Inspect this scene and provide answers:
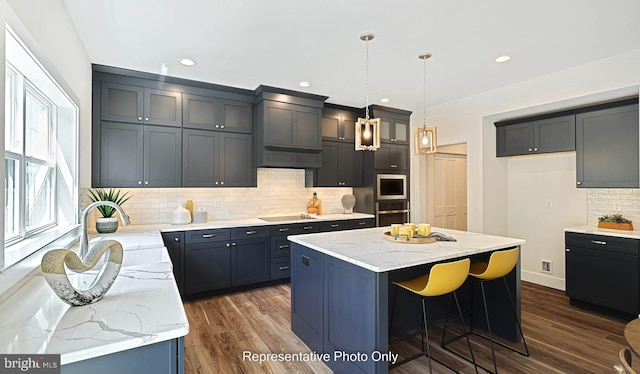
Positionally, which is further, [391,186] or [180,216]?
[391,186]

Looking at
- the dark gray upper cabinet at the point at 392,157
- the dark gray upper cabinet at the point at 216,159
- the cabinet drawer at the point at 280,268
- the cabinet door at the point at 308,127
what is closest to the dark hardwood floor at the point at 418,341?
the cabinet drawer at the point at 280,268

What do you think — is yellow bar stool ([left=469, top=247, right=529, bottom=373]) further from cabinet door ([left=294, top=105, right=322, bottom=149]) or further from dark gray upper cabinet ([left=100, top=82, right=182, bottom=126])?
dark gray upper cabinet ([left=100, top=82, right=182, bottom=126])

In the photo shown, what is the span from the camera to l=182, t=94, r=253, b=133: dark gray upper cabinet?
3.97 metres

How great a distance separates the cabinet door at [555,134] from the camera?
12.1 ft

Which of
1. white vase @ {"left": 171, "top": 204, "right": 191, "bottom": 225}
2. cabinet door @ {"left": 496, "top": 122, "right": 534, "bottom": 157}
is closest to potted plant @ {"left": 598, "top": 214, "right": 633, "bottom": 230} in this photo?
cabinet door @ {"left": 496, "top": 122, "right": 534, "bottom": 157}

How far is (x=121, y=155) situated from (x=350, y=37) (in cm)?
287

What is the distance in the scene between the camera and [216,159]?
416 cm

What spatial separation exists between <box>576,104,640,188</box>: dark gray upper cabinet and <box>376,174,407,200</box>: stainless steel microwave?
7.80 ft

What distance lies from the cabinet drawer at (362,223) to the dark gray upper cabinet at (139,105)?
281 centimetres

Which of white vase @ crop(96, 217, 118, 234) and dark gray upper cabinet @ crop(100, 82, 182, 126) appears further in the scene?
dark gray upper cabinet @ crop(100, 82, 182, 126)

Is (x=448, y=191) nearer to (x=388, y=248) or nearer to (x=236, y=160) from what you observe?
(x=236, y=160)

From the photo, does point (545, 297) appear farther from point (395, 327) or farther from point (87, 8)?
point (87, 8)

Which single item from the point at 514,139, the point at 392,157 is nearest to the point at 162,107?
the point at 392,157

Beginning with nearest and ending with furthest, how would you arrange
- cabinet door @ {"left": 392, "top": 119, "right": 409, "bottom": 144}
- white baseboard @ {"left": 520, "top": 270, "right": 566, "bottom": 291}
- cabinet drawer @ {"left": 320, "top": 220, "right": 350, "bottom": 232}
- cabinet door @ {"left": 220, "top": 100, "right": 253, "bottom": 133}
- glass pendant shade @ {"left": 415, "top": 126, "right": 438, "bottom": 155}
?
glass pendant shade @ {"left": 415, "top": 126, "right": 438, "bottom": 155}, white baseboard @ {"left": 520, "top": 270, "right": 566, "bottom": 291}, cabinet door @ {"left": 220, "top": 100, "right": 253, "bottom": 133}, cabinet drawer @ {"left": 320, "top": 220, "right": 350, "bottom": 232}, cabinet door @ {"left": 392, "top": 119, "right": 409, "bottom": 144}
